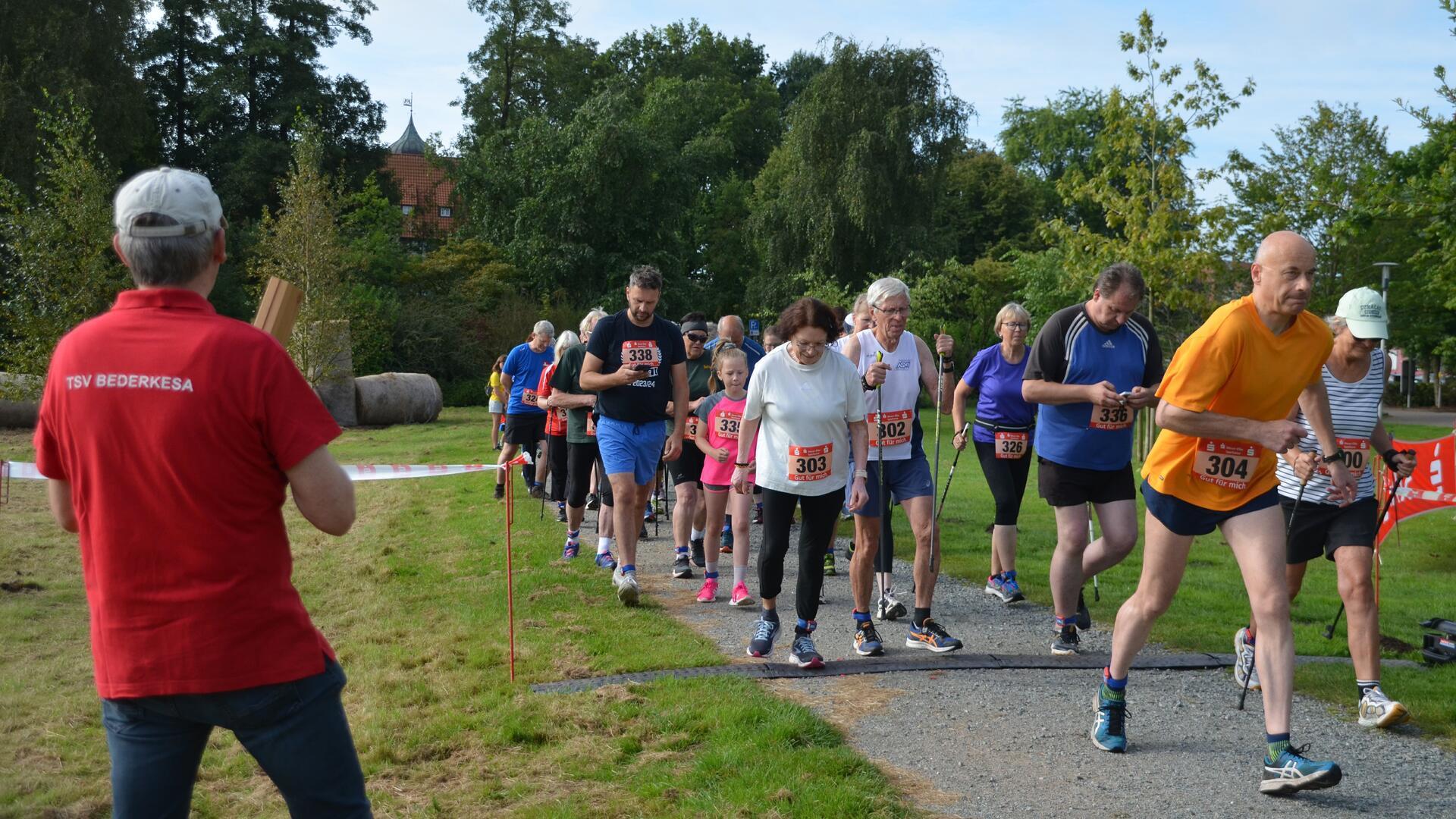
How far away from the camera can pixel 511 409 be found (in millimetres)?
14469

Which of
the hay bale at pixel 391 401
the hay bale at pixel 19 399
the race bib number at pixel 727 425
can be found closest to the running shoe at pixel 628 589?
the race bib number at pixel 727 425

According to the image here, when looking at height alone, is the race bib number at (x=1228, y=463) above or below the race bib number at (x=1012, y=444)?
above

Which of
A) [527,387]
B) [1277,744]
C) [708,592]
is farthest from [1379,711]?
[527,387]

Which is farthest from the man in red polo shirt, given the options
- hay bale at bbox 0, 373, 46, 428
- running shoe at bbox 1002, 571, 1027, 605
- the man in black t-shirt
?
hay bale at bbox 0, 373, 46, 428

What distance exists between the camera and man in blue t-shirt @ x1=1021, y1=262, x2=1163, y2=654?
23.4ft

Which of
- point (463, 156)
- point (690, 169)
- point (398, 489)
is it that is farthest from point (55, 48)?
point (398, 489)

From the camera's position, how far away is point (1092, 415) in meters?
7.25

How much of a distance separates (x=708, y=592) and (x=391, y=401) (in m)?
26.1

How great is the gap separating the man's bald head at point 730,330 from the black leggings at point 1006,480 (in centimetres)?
281

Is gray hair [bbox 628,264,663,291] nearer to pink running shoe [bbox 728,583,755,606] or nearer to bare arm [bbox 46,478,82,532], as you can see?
pink running shoe [bbox 728,583,755,606]

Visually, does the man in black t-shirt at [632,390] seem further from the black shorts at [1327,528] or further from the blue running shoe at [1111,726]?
the black shorts at [1327,528]

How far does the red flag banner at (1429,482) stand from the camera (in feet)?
37.9

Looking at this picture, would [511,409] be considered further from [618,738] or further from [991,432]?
[618,738]

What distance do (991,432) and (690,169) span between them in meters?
47.0
